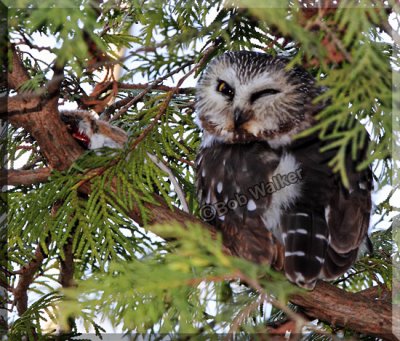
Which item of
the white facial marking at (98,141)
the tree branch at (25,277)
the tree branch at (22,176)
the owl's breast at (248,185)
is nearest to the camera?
the tree branch at (22,176)

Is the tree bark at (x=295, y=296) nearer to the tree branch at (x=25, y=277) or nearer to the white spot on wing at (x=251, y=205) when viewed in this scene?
the white spot on wing at (x=251, y=205)

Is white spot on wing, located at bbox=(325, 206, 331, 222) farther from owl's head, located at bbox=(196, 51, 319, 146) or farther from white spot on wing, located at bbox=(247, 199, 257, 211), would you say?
owl's head, located at bbox=(196, 51, 319, 146)

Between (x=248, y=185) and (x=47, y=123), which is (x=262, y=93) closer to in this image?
(x=248, y=185)

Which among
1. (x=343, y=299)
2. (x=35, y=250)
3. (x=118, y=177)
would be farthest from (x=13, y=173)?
(x=343, y=299)

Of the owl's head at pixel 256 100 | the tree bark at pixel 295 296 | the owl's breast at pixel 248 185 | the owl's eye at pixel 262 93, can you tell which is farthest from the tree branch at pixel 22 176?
the owl's eye at pixel 262 93

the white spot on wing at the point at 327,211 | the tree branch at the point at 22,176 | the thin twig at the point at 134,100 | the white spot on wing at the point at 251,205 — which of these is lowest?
the white spot on wing at the point at 327,211

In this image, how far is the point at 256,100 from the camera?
2.59 metres

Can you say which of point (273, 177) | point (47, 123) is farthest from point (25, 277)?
point (273, 177)

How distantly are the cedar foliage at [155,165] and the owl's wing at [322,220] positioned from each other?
88 mm

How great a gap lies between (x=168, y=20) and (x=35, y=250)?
48.7 inches

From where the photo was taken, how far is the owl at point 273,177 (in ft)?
7.13

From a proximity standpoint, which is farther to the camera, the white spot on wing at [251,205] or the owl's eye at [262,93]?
the owl's eye at [262,93]

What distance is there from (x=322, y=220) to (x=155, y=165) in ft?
2.10

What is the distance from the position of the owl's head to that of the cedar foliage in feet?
0.37
